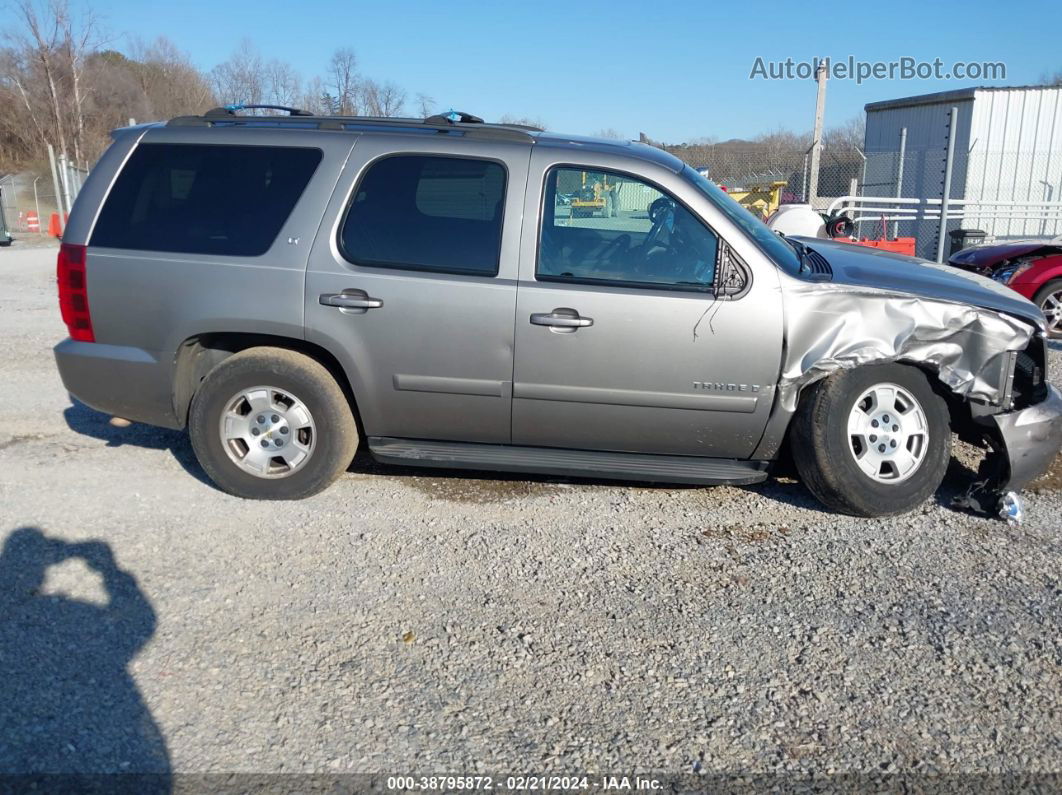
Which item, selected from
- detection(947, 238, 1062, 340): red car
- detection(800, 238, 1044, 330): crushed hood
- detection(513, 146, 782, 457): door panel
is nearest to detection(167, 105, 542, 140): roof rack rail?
detection(513, 146, 782, 457): door panel

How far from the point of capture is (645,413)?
4469mm

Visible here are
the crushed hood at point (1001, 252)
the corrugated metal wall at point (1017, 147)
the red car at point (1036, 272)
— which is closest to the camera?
the red car at point (1036, 272)

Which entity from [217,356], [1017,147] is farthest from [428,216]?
[1017,147]

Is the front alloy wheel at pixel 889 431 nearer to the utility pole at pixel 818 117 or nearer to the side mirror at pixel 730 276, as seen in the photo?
the side mirror at pixel 730 276

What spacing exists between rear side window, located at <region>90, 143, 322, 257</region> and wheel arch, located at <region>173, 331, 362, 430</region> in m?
0.46

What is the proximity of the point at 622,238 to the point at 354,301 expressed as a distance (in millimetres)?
1393

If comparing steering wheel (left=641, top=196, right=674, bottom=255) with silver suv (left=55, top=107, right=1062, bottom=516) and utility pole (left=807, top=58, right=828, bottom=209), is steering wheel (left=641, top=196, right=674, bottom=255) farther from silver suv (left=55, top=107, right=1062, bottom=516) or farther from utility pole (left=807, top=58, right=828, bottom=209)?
utility pole (left=807, top=58, right=828, bottom=209)

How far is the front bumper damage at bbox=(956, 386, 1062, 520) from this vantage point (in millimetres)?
4520

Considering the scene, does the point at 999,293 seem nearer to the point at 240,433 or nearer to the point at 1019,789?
the point at 1019,789

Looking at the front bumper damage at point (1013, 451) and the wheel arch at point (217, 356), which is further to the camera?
the wheel arch at point (217, 356)

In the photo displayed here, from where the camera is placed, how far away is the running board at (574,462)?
4520 millimetres

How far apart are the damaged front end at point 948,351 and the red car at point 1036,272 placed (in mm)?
5193

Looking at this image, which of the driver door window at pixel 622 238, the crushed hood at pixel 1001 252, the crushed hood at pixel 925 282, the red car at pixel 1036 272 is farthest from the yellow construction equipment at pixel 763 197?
the driver door window at pixel 622 238

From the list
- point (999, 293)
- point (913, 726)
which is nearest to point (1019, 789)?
point (913, 726)
